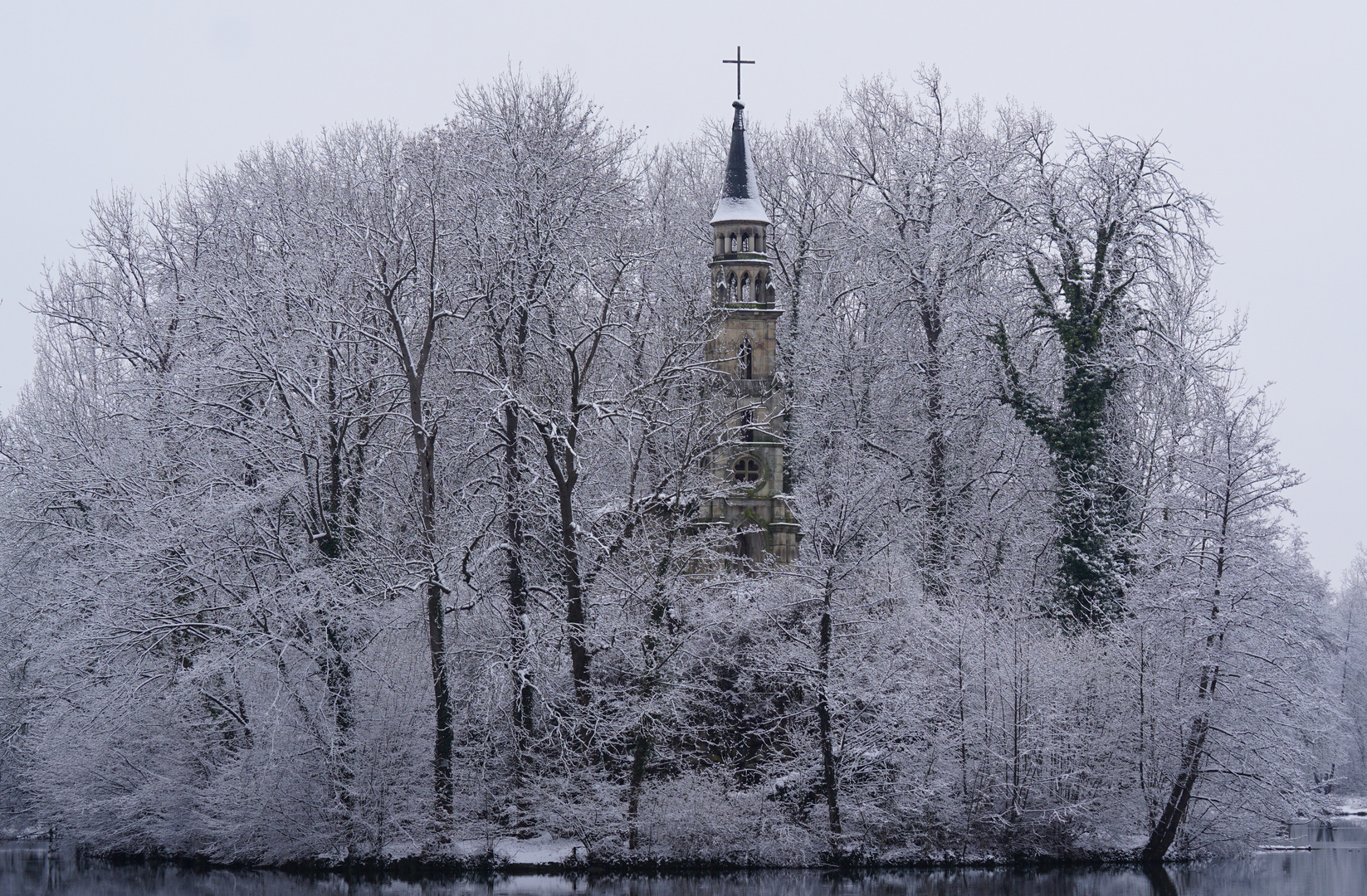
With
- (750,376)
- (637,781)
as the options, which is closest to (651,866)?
(637,781)

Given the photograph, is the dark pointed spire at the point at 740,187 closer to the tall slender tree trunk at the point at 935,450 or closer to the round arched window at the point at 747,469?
the tall slender tree trunk at the point at 935,450

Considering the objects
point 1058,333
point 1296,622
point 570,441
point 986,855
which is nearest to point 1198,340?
point 1058,333

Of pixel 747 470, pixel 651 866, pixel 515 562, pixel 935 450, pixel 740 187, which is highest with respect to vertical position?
pixel 740 187

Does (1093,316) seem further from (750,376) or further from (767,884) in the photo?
(767,884)

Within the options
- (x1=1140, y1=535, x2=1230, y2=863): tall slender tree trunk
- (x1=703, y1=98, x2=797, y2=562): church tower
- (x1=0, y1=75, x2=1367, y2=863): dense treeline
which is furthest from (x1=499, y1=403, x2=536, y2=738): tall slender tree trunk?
(x1=1140, y1=535, x2=1230, y2=863): tall slender tree trunk

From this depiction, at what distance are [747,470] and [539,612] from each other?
356 inches

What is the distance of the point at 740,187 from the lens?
36.4 metres

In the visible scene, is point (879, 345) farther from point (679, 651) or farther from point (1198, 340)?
point (679, 651)

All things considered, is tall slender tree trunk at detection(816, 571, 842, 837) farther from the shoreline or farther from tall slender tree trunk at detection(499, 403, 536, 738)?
tall slender tree trunk at detection(499, 403, 536, 738)

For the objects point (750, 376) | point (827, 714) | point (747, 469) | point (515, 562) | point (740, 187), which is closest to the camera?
point (827, 714)

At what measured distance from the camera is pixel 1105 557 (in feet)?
102

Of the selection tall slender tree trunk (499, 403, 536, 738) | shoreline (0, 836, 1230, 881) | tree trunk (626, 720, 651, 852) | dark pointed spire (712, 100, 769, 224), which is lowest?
shoreline (0, 836, 1230, 881)

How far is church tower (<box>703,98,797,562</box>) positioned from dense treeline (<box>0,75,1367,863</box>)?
10.6ft

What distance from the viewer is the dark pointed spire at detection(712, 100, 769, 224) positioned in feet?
117
